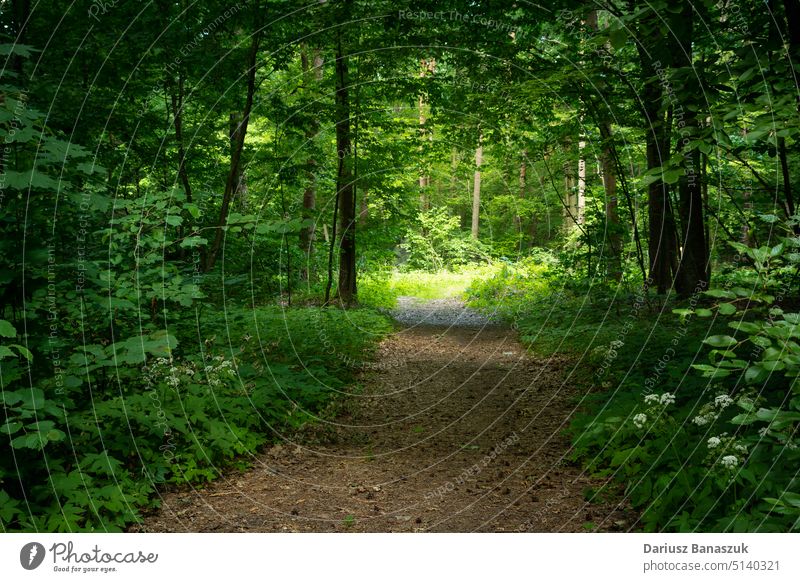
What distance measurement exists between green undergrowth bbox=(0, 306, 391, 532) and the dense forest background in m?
0.03

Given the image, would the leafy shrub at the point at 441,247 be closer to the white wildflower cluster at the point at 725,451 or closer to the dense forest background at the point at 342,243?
the dense forest background at the point at 342,243

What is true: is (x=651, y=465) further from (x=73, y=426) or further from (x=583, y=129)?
(x=583, y=129)

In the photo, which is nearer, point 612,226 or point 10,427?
point 10,427

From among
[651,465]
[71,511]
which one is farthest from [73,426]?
[651,465]

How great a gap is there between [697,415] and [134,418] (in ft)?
15.3

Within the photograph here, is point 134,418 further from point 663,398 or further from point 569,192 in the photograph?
point 569,192

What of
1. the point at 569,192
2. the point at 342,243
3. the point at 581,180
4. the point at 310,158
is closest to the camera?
the point at 310,158

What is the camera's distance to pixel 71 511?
144 inches

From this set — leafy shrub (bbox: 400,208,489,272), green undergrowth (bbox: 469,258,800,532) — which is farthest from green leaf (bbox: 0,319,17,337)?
leafy shrub (bbox: 400,208,489,272)

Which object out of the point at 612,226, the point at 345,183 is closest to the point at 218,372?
the point at 345,183

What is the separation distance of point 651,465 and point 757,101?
2.63m
